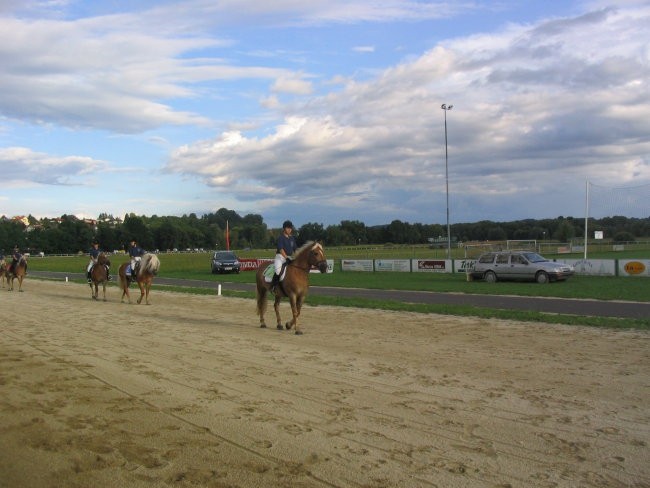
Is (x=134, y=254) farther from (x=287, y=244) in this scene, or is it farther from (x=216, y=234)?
(x=216, y=234)

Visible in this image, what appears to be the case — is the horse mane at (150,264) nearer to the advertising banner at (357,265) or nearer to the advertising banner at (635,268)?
the advertising banner at (635,268)

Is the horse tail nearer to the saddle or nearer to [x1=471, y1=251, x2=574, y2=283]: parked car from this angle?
the saddle

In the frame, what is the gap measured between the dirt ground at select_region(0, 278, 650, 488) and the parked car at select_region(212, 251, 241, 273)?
36.9 m

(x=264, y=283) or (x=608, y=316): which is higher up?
(x=264, y=283)

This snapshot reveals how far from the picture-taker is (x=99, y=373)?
879cm

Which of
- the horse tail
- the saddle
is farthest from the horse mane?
the saddle

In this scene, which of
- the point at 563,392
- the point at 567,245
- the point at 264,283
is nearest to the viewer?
the point at 563,392

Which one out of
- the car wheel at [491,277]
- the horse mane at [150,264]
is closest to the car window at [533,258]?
the car wheel at [491,277]

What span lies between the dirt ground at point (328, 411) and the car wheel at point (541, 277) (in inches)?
739

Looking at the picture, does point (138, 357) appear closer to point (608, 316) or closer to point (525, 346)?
point (525, 346)

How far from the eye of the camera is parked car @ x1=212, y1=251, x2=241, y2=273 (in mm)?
49375

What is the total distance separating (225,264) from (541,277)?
27.2 m

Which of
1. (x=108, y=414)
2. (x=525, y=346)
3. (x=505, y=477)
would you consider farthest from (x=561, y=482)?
(x=525, y=346)

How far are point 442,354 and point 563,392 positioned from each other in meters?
2.98
